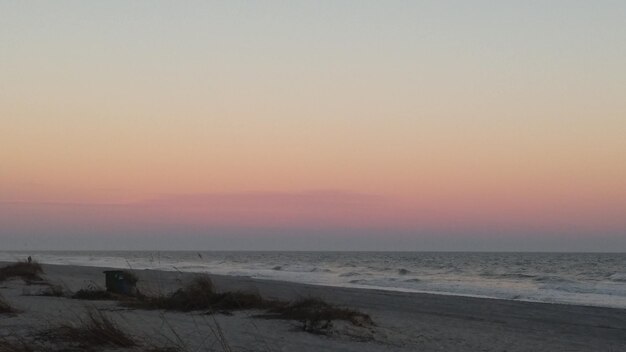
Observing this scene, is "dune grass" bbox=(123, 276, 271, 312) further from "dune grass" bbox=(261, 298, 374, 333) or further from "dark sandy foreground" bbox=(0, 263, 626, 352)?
"dune grass" bbox=(261, 298, 374, 333)

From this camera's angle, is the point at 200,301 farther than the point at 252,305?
No

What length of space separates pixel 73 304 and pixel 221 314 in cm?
395

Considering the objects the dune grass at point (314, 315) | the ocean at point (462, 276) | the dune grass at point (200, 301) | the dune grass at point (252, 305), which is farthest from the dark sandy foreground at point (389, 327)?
the ocean at point (462, 276)

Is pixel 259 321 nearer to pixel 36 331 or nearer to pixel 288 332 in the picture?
pixel 288 332

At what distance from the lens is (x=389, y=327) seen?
14336 mm

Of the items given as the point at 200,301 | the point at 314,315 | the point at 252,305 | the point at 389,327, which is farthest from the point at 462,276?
the point at 314,315

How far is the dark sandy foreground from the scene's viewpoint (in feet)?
35.8

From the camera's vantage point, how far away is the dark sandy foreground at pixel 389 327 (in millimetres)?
10922

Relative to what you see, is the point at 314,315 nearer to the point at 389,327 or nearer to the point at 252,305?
the point at 389,327

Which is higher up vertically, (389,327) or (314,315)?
(314,315)

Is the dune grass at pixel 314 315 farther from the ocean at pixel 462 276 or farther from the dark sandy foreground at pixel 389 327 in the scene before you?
the ocean at pixel 462 276

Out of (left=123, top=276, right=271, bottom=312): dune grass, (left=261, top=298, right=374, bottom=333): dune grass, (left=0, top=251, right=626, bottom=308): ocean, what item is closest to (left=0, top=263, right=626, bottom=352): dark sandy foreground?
(left=261, top=298, right=374, bottom=333): dune grass

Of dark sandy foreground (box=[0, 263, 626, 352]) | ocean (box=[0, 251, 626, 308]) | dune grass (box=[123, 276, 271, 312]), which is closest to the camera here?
dark sandy foreground (box=[0, 263, 626, 352])

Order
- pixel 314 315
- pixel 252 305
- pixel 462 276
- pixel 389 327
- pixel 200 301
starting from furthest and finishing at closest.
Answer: pixel 462 276 → pixel 252 305 → pixel 200 301 → pixel 389 327 → pixel 314 315
